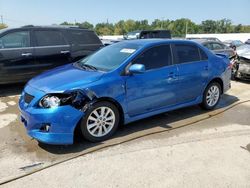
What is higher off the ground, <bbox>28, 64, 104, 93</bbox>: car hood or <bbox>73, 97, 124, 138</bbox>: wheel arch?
<bbox>28, 64, 104, 93</bbox>: car hood

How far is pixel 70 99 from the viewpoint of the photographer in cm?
386

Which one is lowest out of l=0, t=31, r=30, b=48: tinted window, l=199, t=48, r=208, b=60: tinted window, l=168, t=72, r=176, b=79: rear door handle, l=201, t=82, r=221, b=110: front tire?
l=201, t=82, r=221, b=110: front tire

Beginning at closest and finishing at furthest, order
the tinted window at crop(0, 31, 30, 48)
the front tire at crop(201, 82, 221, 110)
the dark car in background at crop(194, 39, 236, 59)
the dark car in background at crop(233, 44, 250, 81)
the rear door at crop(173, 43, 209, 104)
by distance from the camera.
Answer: the rear door at crop(173, 43, 209, 104), the front tire at crop(201, 82, 221, 110), the tinted window at crop(0, 31, 30, 48), the dark car in background at crop(233, 44, 250, 81), the dark car in background at crop(194, 39, 236, 59)

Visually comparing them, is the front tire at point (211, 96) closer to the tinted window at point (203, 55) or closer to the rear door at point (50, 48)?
the tinted window at point (203, 55)

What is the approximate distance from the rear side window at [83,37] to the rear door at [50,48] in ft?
1.06

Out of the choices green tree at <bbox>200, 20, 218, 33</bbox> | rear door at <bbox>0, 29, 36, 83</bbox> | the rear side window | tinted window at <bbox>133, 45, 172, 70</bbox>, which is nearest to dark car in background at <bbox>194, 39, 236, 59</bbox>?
the rear side window

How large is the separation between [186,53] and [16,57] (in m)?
4.16

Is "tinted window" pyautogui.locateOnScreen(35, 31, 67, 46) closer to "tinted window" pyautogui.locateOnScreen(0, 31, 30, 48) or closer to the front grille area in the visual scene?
"tinted window" pyautogui.locateOnScreen(0, 31, 30, 48)

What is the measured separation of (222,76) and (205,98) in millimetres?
679

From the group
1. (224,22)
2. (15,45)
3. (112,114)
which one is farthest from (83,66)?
(224,22)

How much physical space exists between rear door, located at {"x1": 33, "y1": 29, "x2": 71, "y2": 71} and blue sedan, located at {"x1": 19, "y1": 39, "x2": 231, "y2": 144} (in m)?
2.42

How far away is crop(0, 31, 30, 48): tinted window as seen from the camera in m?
6.74

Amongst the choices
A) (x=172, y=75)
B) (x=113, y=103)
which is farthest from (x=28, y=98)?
(x=172, y=75)

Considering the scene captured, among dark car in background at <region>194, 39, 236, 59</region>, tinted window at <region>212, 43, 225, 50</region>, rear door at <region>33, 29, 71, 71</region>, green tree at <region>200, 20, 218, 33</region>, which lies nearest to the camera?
rear door at <region>33, 29, 71, 71</region>
